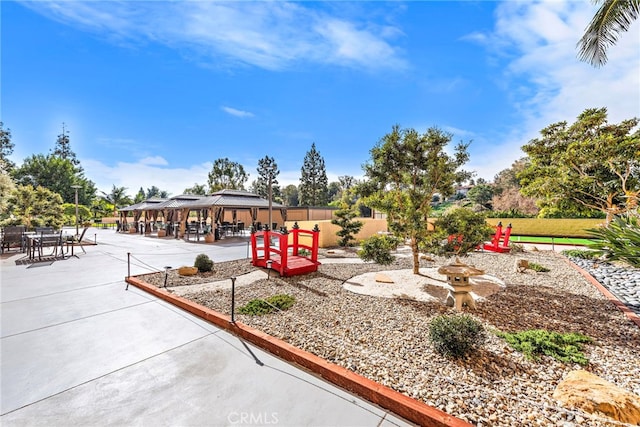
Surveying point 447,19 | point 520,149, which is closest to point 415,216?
point 447,19

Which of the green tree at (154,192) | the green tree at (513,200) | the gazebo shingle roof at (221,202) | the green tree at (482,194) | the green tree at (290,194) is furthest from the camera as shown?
the green tree at (154,192)

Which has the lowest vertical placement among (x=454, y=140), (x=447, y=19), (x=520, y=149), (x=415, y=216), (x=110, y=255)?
(x=110, y=255)

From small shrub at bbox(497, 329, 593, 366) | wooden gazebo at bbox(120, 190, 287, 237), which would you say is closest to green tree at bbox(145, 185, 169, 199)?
wooden gazebo at bbox(120, 190, 287, 237)

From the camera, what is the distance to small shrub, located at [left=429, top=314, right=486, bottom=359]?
2770mm

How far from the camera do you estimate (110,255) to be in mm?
9609

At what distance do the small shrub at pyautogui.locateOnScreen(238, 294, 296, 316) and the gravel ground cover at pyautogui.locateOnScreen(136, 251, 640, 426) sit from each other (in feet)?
0.51

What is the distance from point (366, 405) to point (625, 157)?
12095 mm

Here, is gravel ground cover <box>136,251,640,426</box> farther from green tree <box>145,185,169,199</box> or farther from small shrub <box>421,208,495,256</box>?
green tree <box>145,185,169,199</box>

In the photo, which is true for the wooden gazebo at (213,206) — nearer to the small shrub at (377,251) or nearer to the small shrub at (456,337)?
the small shrub at (377,251)

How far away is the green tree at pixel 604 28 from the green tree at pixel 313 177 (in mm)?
36089

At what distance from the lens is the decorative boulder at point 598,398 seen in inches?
74.5

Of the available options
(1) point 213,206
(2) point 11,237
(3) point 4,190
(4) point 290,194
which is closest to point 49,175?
(3) point 4,190

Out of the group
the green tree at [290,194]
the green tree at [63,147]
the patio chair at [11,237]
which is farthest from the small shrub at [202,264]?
the green tree at [63,147]

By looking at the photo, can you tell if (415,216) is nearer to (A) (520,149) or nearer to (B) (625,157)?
(B) (625,157)
